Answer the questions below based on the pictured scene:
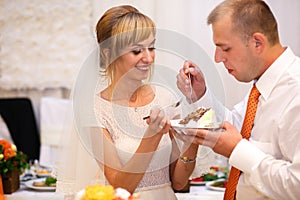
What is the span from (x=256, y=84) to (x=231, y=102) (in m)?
2.05

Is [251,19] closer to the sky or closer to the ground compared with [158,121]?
closer to the sky

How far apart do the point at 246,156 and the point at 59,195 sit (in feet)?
3.91

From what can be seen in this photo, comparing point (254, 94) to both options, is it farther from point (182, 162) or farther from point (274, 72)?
point (182, 162)

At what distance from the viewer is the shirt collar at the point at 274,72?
66.9 inches

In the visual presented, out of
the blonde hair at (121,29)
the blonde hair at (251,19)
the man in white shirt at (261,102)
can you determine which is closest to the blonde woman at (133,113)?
the blonde hair at (121,29)

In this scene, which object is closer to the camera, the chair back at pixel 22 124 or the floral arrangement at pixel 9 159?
the floral arrangement at pixel 9 159

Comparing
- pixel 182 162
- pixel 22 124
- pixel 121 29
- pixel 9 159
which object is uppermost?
pixel 121 29

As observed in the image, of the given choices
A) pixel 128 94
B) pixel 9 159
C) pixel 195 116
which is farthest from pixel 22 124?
pixel 195 116

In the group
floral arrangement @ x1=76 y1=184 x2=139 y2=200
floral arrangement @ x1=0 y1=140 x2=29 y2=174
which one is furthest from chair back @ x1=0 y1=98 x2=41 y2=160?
floral arrangement @ x1=76 y1=184 x2=139 y2=200

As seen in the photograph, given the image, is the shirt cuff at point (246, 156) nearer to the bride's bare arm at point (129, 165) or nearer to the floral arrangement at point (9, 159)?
the bride's bare arm at point (129, 165)

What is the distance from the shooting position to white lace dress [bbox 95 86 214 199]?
1869 mm

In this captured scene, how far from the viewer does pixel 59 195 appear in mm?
2531

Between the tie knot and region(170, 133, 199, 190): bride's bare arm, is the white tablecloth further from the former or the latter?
the tie knot

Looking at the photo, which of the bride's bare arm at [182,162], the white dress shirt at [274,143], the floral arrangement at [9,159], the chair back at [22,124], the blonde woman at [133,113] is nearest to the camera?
the white dress shirt at [274,143]
